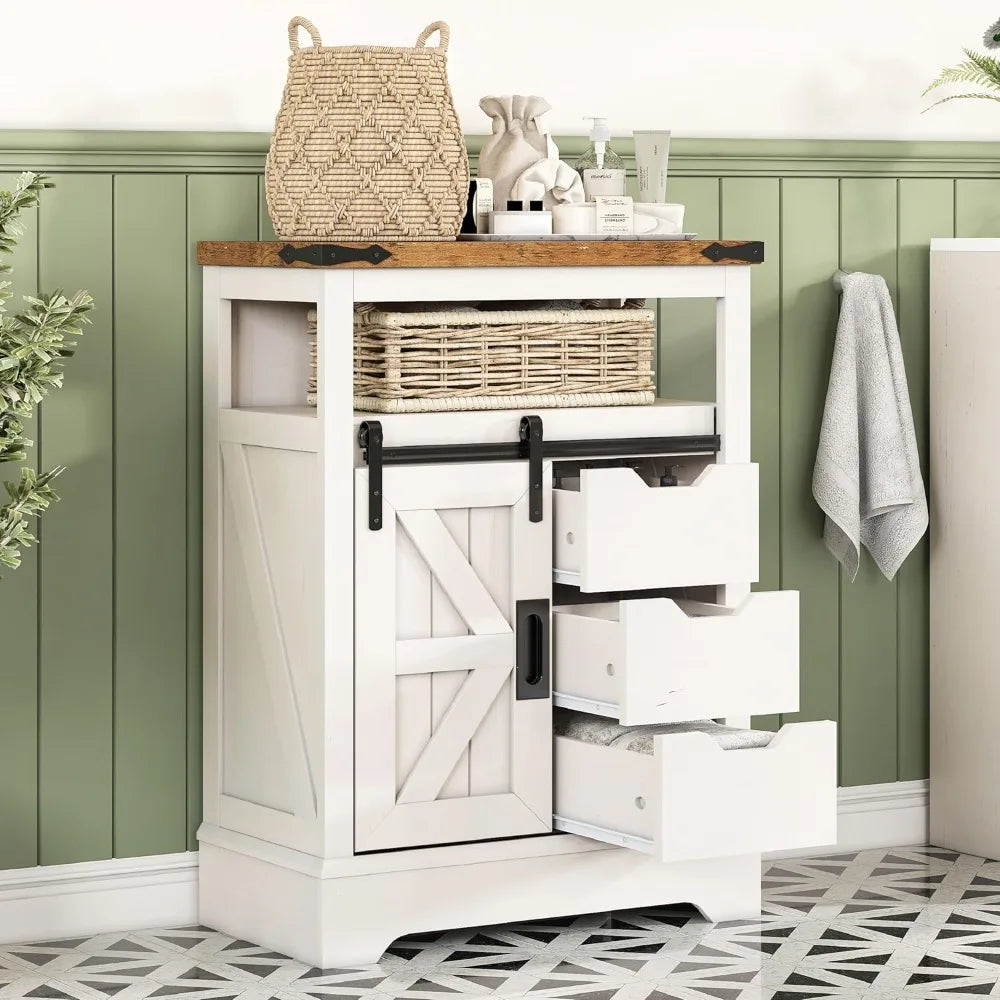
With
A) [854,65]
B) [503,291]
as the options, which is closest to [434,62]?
[503,291]

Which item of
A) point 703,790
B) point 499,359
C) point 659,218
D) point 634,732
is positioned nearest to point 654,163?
point 659,218

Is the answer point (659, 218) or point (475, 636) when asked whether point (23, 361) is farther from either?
point (659, 218)

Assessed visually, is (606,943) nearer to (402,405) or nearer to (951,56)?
(402,405)

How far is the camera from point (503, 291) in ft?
9.36

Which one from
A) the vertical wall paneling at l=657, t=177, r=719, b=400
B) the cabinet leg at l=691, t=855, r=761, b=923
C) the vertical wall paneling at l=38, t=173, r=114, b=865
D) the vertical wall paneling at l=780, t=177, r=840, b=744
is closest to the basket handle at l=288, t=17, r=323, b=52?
the vertical wall paneling at l=38, t=173, r=114, b=865

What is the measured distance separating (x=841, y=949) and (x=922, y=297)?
1.30 m

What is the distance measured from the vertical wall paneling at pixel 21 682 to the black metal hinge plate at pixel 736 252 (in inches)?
41.5

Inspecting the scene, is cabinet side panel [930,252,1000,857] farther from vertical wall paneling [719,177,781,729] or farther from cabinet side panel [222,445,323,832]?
cabinet side panel [222,445,323,832]

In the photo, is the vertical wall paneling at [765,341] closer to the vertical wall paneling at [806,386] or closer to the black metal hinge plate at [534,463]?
the vertical wall paneling at [806,386]

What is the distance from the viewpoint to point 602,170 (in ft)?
9.84

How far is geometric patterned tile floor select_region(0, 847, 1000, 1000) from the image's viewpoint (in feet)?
8.96

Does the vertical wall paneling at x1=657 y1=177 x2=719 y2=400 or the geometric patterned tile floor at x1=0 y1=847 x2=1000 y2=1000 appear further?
the vertical wall paneling at x1=657 y1=177 x2=719 y2=400

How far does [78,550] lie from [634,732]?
0.93 metres

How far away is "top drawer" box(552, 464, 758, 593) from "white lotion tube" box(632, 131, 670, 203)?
502mm
